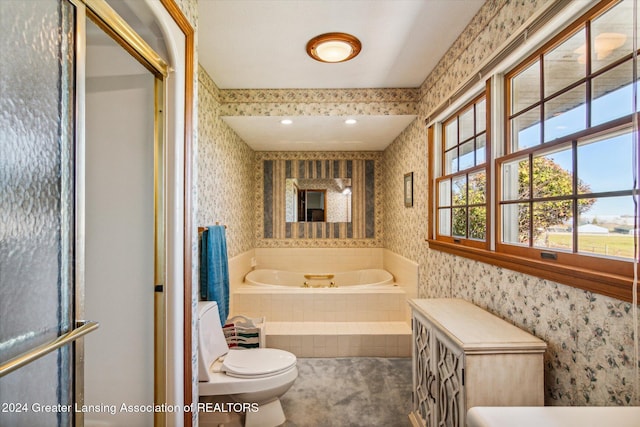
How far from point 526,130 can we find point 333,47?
1357 millimetres

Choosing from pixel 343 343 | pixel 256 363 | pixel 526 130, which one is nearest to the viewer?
pixel 526 130

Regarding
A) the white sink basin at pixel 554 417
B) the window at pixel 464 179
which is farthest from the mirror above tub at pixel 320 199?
the white sink basin at pixel 554 417

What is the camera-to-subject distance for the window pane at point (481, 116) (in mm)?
1967

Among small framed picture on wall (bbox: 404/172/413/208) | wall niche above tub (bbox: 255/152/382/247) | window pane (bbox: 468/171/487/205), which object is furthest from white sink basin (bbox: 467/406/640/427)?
wall niche above tub (bbox: 255/152/382/247)

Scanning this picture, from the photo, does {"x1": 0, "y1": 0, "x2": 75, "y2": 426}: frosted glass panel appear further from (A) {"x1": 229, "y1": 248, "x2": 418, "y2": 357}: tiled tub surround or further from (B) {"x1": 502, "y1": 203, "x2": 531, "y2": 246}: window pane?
(A) {"x1": 229, "y1": 248, "x2": 418, "y2": 357}: tiled tub surround

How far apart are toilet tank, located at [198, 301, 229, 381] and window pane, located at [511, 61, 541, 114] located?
2.21 metres

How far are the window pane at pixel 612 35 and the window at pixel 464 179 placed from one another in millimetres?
741

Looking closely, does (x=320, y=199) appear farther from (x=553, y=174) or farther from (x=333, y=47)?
(x=553, y=174)

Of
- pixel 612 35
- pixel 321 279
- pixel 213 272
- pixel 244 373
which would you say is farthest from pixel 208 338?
pixel 321 279

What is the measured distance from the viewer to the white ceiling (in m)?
1.86

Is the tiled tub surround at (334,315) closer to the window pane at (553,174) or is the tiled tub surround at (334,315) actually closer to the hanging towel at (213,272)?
the hanging towel at (213,272)

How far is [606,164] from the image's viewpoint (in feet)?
3.79

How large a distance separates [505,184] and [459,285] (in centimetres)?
76

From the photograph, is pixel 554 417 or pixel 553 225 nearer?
pixel 554 417
